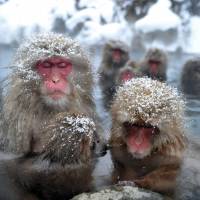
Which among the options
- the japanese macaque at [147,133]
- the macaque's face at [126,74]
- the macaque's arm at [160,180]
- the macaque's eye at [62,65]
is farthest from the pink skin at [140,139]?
the macaque's face at [126,74]

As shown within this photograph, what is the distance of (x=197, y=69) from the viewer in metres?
8.30

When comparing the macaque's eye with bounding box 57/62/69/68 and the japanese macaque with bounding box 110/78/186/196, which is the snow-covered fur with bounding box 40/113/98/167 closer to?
the japanese macaque with bounding box 110/78/186/196

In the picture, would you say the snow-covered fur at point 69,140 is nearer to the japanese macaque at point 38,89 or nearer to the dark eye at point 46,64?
the japanese macaque at point 38,89

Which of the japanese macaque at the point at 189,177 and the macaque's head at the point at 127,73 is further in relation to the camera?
the macaque's head at the point at 127,73

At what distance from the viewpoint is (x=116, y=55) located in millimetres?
9000

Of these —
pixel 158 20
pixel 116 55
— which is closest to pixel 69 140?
pixel 116 55

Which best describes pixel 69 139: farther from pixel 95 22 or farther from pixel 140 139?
pixel 95 22

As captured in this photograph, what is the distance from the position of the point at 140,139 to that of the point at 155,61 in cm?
484

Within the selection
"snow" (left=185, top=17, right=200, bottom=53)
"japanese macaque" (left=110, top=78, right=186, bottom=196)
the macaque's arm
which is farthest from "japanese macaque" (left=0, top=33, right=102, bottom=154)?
"snow" (left=185, top=17, right=200, bottom=53)

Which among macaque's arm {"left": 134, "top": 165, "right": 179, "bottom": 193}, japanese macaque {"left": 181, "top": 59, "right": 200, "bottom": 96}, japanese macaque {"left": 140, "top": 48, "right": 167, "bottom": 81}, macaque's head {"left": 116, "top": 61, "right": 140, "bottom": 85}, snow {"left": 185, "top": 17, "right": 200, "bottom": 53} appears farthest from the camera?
snow {"left": 185, "top": 17, "right": 200, "bottom": 53}

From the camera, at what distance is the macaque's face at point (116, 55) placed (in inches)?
354

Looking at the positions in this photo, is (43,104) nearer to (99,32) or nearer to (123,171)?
(123,171)

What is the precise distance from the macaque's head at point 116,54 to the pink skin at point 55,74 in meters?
5.26

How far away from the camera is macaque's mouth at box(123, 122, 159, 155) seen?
135 inches
